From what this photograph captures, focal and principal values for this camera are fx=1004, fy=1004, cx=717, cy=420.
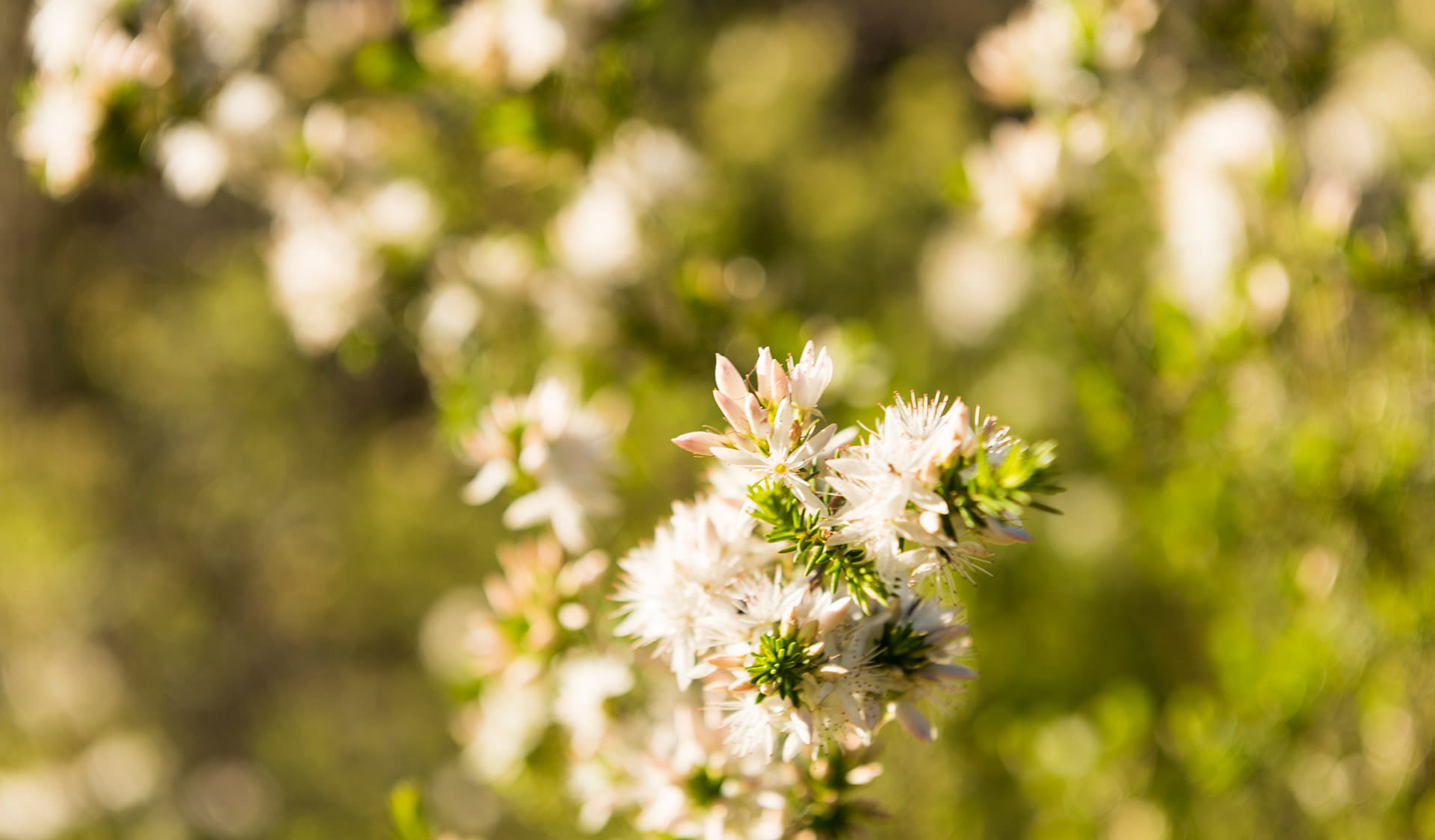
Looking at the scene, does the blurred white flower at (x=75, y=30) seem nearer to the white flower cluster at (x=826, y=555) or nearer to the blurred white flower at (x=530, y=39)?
the blurred white flower at (x=530, y=39)

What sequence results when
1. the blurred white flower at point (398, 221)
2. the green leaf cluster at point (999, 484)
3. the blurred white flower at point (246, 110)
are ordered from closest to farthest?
the green leaf cluster at point (999, 484) → the blurred white flower at point (246, 110) → the blurred white flower at point (398, 221)

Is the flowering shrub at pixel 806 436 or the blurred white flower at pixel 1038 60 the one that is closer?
the flowering shrub at pixel 806 436

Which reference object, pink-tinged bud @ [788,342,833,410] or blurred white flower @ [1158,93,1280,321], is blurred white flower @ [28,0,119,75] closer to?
pink-tinged bud @ [788,342,833,410]

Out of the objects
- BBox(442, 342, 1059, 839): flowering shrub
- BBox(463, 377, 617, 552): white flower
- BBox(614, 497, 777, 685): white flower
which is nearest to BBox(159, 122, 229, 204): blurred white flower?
BBox(463, 377, 617, 552): white flower

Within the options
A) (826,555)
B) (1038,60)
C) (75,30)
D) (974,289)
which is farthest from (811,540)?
(974,289)

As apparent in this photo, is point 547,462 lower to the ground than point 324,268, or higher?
lower

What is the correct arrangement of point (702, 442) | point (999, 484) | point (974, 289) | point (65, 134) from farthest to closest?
point (974, 289) → point (65, 134) → point (702, 442) → point (999, 484)

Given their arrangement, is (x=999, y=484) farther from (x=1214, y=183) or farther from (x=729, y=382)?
(x=1214, y=183)

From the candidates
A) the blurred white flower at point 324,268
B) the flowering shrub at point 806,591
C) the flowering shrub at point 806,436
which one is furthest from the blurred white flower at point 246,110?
the flowering shrub at point 806,591
